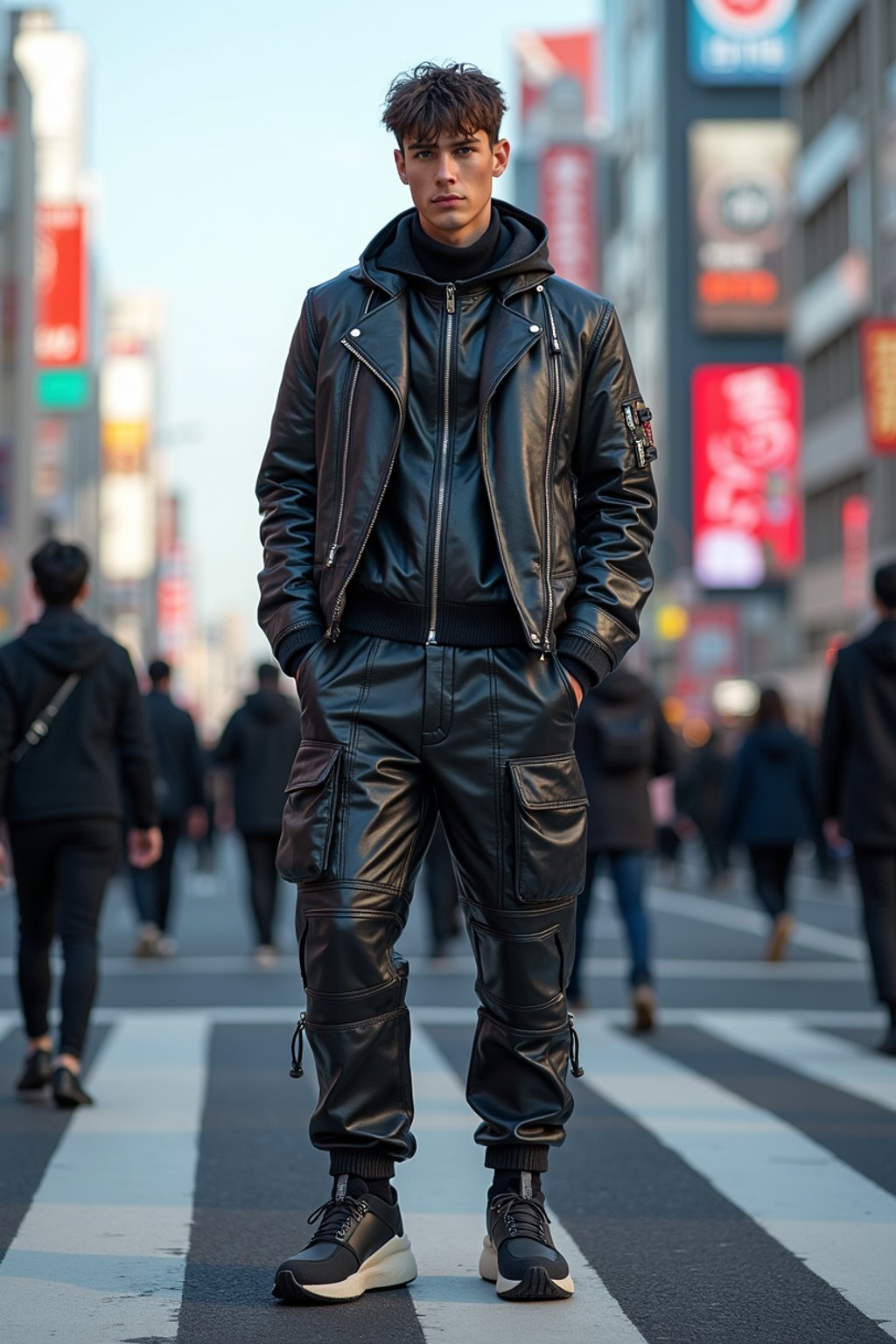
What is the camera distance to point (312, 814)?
4.69 meters

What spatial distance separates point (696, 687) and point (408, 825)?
6937cm

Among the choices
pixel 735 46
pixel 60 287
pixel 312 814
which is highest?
pixel 735 46

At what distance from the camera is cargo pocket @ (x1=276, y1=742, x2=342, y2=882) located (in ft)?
15.3

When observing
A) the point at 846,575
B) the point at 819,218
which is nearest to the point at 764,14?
the point at 819,218

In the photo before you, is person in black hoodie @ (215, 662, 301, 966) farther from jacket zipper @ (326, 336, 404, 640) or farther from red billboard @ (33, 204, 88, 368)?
red billboard @ (33, 204, 88, 368)


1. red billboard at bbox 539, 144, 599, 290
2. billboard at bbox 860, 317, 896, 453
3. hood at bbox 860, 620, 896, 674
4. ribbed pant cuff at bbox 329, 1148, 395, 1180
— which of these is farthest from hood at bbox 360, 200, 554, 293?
red billboard at bbox 539, 144, 599, 290

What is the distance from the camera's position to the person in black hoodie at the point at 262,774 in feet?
48.9

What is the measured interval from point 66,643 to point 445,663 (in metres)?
3.58

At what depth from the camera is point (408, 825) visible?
4.76m

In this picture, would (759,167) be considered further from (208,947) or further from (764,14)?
(208,947)

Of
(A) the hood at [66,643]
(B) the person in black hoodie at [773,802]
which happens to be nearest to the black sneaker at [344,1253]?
(A) the hood at [66,643]

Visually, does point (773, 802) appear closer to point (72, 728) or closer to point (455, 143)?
point (72, 728)

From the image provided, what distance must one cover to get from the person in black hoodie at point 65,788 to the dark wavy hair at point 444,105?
362 centimetres

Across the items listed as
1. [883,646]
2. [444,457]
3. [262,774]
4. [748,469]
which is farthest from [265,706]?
[748,469]
